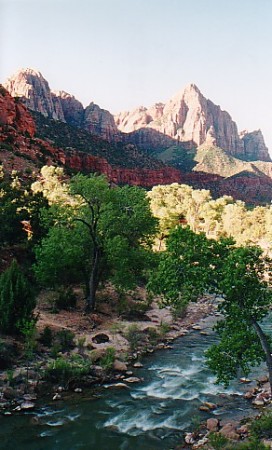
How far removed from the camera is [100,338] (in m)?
22.0

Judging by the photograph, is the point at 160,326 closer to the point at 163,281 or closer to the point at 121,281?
the point at 121,281

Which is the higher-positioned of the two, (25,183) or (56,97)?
(56,97)

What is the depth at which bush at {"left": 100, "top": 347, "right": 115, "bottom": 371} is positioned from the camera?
1839 cm

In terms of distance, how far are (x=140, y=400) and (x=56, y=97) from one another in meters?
188

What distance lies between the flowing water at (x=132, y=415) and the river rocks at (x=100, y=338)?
313 centimetres

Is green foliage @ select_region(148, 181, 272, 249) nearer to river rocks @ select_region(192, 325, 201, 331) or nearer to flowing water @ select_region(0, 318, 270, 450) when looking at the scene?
river rocks @ select_region(192, 325, 201, 331)

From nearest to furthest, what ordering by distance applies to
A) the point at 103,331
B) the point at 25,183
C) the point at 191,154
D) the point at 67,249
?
the point at 103,331 → the point at 67,249 → the point at 25,183 → the point at 191,154

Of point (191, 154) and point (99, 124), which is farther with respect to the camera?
point (99, 124)

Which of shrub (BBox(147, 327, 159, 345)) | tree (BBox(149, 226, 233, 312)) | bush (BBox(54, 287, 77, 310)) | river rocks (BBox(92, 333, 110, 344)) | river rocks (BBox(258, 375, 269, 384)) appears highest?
tree (BBox(149, 226, 233, 312))

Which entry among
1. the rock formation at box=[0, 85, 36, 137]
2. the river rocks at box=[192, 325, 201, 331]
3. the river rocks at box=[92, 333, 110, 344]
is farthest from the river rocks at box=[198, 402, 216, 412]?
the rock formation at box=[0, 85, 36, 137]

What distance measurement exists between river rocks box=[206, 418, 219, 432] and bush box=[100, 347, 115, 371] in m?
5.85

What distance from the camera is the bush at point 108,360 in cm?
1839

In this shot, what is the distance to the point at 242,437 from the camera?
1244 centimetres

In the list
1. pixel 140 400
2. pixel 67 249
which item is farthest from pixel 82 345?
pixel 67 249
